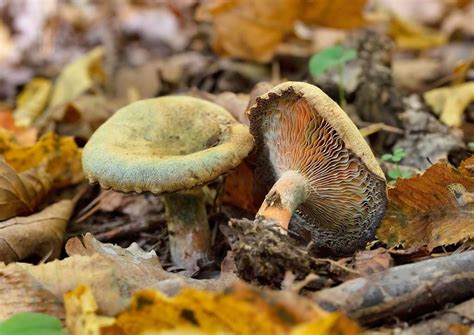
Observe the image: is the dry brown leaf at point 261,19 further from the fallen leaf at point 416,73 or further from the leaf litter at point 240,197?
the fallen leaf at point 416,73

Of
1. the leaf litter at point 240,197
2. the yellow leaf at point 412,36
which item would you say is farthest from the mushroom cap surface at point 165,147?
the yellow leaf at point 412,36

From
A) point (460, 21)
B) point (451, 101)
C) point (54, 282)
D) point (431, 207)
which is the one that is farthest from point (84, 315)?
point (460, 21)

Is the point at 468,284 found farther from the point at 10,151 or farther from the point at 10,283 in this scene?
the point at 10,151

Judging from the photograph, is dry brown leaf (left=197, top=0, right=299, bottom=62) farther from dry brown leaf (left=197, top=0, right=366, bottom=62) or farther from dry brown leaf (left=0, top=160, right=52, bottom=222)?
dry brown leaf (left=0, top=160, right=52, bottom=222)

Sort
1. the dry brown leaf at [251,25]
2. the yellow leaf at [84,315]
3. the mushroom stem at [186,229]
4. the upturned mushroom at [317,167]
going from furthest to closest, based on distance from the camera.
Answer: the dry brown leaf at [251,25] → the mushroom stem at [186,229] → the upturned mushroom at [317,167] → the yellow leaf at [84,315]

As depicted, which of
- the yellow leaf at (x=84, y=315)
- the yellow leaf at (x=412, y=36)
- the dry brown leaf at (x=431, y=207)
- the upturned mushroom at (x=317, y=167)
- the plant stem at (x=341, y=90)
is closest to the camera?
the yellow leaf at (x=84, y=315)

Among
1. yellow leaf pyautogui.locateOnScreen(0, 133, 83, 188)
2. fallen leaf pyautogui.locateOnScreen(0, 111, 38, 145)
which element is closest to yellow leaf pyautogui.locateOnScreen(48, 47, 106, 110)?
fallen leaf pyautogui.locateOnScreen(0, 111, 38, 145)

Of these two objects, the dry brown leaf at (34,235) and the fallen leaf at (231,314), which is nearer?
the fallen leaf at (231,314)
